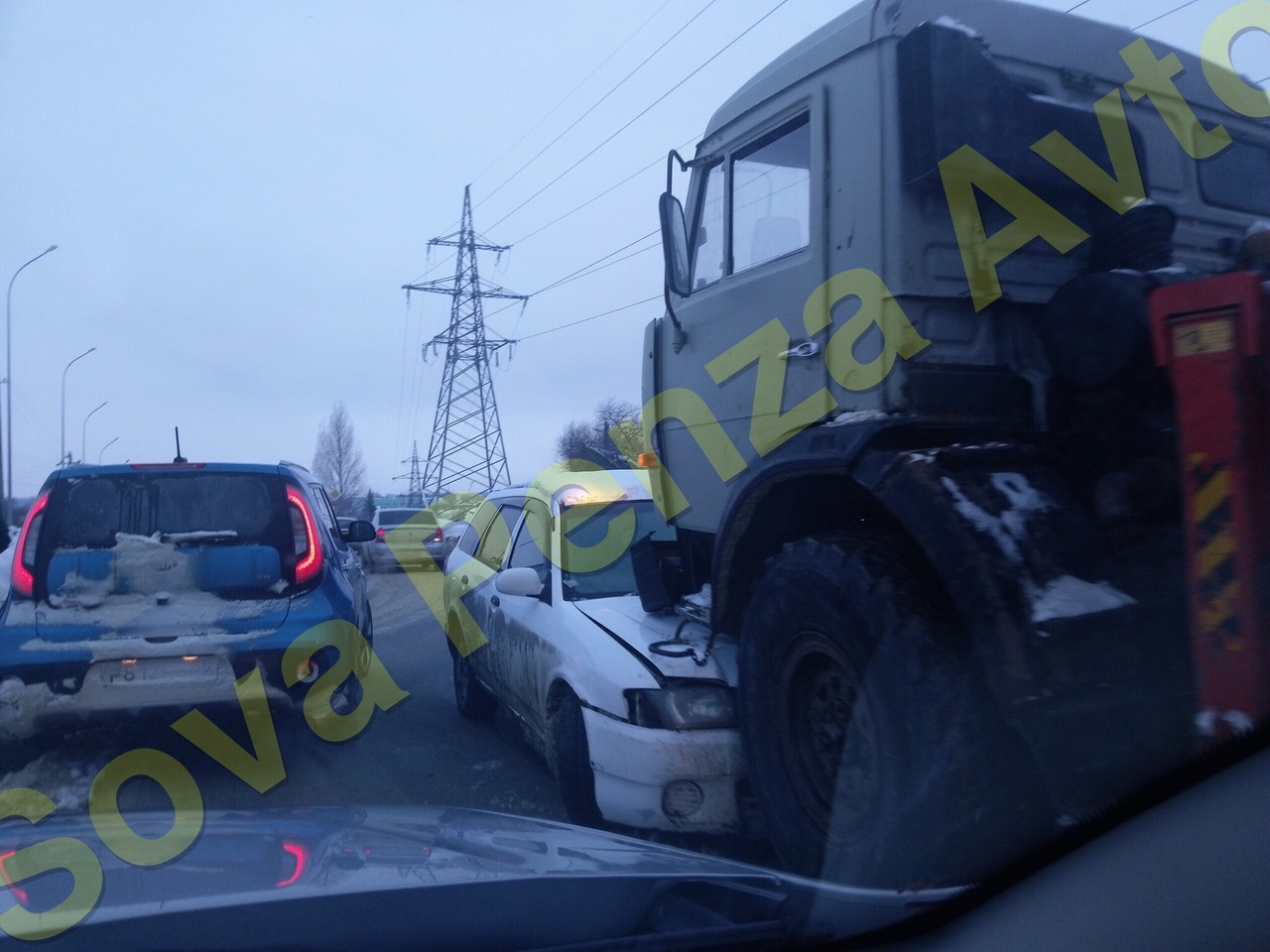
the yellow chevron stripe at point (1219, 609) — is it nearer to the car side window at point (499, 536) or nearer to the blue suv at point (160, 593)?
the blue suv at point (160, 593)

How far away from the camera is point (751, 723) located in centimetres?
365

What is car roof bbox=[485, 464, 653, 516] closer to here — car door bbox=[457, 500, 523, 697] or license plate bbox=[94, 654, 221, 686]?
car door bbox=[457, 500, 523, 697]

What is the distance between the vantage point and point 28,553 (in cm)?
524

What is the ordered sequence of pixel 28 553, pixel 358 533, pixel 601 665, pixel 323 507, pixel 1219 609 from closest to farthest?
1. pixel 1219 609
2. pixel 601 665
3. pixel 28 553
4. pixel 323 507
5. pixel 358 533

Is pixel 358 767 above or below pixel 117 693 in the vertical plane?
below

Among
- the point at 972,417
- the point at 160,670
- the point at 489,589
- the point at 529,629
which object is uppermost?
the point at 972,417

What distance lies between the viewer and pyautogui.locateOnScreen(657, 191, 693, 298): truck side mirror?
14.5 ft

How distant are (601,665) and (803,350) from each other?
166 cm

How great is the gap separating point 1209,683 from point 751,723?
1684mm

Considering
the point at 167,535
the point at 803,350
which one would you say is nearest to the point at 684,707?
the point at 803,350

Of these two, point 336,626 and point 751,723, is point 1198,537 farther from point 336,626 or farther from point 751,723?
point 336,626

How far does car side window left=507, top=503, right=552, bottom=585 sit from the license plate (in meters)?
1.79

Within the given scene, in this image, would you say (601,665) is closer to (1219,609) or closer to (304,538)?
(304,538)

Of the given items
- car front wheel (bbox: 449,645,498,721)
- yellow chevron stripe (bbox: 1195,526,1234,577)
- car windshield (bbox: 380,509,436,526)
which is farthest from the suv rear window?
car windshield (bbox: 380,509,436,526)
